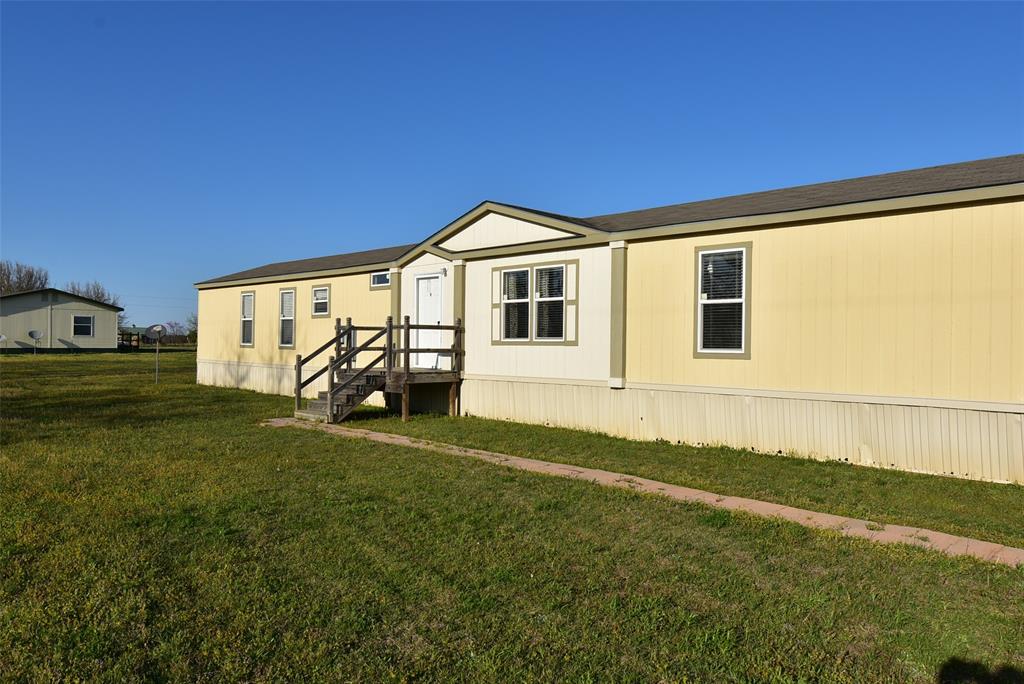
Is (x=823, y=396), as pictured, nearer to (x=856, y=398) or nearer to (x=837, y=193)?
(x=856, y=398)

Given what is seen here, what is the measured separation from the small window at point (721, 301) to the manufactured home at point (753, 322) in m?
0.02

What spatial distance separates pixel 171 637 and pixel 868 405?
793 centimetres

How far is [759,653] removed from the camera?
131 inches

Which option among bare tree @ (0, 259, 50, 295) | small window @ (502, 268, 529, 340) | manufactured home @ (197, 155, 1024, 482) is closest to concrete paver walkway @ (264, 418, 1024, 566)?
manufactured home @ (197, 155, 1024, 482)

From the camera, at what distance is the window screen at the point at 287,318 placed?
57.7 feet

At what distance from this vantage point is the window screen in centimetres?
1759

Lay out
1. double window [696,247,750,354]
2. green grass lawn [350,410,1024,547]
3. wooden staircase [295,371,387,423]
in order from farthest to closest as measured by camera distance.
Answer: wooden staircase [295,371,387,423], double window [696,247,750,354], green grass lawn [350,410,1024,547]

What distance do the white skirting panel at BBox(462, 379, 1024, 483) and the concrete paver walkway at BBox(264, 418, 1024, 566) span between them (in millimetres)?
2710

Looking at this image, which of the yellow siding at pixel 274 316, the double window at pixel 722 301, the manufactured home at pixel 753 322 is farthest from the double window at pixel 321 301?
the double window at pixel 722 301

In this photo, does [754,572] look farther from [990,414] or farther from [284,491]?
[990,414]

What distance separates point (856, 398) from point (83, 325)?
145 feet

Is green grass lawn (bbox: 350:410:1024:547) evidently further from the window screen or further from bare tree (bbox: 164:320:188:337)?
bare tree (bbox: 164:320:188:337)

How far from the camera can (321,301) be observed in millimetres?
16812

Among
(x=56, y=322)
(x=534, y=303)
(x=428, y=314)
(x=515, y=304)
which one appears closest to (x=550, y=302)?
(x=534, y=303)
